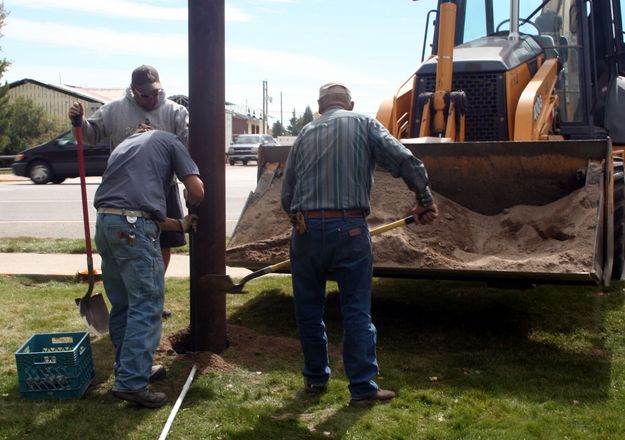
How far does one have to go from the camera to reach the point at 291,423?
14.0ft

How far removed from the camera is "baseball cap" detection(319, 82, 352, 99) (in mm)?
4820

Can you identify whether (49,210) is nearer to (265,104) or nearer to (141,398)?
(141,398)

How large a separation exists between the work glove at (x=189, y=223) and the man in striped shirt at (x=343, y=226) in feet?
2.40

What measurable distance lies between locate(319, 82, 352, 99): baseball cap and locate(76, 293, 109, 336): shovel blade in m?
2.05

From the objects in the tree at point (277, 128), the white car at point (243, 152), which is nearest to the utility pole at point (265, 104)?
the tree at point (277, 128)

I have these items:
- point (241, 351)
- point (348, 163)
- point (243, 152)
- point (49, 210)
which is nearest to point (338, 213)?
point (348, 163)

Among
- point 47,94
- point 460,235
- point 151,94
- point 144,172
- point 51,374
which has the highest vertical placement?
point 47,94

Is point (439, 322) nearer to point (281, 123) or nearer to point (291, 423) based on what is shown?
point (291, 423)

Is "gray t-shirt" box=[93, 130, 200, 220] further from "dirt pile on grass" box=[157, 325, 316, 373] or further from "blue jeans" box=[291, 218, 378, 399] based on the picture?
"dirt pile on grass" box=[157, 325, 316, 373]

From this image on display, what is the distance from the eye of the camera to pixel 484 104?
283 inches

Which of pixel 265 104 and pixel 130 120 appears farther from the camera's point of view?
pixel 265 104

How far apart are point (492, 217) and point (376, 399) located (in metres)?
2.15

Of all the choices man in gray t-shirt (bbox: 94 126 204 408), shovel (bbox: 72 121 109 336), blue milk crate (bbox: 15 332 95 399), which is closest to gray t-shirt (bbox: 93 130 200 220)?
man in gray t-shirt (bbox: 94 126 204 408)

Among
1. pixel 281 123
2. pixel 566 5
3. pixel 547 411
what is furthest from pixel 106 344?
pixel 281 123
